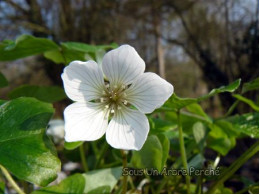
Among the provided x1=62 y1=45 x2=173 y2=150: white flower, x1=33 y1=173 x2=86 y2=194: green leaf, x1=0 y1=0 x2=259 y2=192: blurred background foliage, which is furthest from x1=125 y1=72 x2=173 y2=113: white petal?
x1=0 y1=0 x2=259 y2=192: blurred background foliage

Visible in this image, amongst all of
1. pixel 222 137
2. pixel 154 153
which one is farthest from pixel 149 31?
pixel 154 153

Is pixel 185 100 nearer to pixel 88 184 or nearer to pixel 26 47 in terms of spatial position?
pixel 88 184

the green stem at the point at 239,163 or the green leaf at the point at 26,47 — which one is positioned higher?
the green leaf at the point at 26,47

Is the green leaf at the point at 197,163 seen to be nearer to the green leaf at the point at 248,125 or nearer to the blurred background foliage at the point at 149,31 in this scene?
the green leaf at the point at 248,125

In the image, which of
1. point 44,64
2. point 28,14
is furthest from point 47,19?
point 44,64

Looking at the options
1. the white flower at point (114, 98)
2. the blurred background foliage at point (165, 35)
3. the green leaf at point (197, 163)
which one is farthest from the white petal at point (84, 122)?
the blurred background foliage at point (165, 35)

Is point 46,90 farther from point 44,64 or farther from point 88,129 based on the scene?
point 44,64

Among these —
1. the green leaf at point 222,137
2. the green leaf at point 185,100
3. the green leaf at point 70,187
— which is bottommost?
the green leaf at point 222,137

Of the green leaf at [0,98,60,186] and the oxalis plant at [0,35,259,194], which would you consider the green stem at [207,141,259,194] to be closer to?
the oxalis plant at [0,35,259,194]
